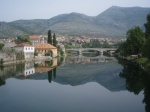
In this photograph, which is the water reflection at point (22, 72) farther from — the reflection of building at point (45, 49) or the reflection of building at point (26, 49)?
the reflection of building at point (45, 49)

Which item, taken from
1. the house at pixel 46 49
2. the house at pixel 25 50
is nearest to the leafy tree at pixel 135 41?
the house at pixel 25 50

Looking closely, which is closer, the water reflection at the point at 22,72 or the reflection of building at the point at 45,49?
the water reflection at the point at 22,72

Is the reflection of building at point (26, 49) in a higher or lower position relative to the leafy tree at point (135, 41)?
lower

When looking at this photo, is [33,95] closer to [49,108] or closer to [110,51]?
[49,108]

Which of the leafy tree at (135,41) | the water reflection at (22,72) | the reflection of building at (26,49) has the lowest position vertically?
the water reflection at (22,72)

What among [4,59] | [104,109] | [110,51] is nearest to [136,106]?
[104,109]

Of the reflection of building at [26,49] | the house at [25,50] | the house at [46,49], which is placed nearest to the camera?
the house at [25,50]

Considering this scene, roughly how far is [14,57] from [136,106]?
140ft

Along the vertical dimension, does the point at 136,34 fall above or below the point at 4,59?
above

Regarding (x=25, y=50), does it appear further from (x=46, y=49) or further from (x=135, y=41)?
(x=135, y=41)

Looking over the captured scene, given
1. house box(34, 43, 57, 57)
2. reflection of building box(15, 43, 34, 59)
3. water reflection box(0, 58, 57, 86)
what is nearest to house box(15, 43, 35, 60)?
reflection of building box(15, 43, 34, 59)

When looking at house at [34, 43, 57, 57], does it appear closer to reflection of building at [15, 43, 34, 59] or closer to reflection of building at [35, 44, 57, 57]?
reflection of building at [35, 44, 57, 57]

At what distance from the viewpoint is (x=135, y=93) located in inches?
945

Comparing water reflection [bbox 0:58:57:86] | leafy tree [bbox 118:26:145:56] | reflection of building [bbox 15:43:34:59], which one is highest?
leafy tree [bbox 118:26:145:56]
